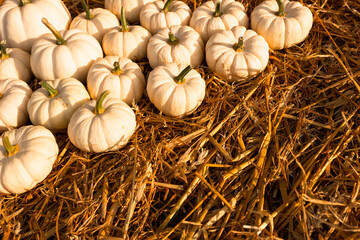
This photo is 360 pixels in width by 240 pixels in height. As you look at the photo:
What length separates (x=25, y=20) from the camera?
3.29 m

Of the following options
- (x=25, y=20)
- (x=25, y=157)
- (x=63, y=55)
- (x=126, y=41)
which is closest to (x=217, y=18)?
(x=126, y=41)

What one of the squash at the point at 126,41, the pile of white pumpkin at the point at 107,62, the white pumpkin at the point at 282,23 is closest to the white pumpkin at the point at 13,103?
the pile of white pumpkin at the point at 107,62

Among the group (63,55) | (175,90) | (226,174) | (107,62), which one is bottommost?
(226,174)

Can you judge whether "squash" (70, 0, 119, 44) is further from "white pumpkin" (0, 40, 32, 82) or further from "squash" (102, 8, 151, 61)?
"white pumpkin" (0, 40, 32, 82)

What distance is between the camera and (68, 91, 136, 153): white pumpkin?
102 inches

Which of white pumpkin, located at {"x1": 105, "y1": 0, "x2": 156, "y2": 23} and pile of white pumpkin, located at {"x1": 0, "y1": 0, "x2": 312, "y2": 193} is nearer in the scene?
pile of white pumpkin, located at {"x1": 0, "y1": 0, "x2": 312, "y2": 193}

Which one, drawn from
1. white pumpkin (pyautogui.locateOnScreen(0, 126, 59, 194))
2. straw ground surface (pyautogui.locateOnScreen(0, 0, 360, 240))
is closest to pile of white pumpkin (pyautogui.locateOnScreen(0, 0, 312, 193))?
white pumpkin (pyautogui.locateOnScreen(0, 126, 59, 194))

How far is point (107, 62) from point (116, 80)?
9.4 inches

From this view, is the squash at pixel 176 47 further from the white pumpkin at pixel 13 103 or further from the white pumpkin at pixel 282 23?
the white pumpkin at pixel 13 103

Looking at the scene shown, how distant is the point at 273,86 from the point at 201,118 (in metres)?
0.73

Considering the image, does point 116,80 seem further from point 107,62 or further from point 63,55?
point 63,55

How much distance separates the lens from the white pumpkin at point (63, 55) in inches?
119

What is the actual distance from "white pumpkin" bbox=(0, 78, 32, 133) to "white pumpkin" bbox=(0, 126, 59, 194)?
187 mm

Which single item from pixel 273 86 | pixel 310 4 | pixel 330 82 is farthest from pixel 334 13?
pixel 273 86
